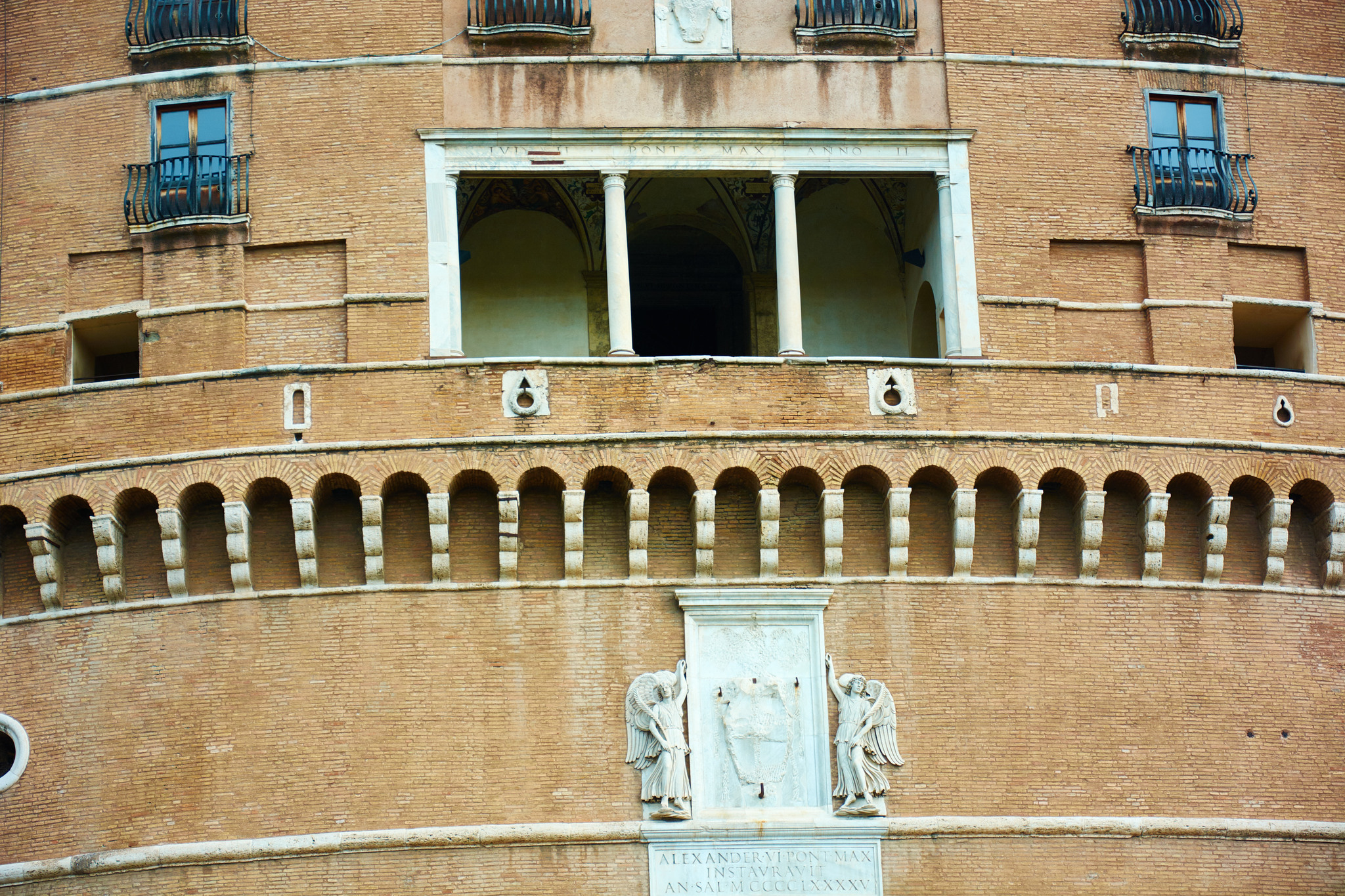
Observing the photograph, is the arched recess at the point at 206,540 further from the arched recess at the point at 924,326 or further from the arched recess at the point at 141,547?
the arched recess at the point at 924,326

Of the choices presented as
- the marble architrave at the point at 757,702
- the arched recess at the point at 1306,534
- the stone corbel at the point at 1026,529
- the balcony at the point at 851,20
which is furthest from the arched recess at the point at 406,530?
the arched recess at the point at 1306,534

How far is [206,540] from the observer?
23547 mm

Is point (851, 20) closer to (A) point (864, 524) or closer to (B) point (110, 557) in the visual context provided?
(A) point (864, 524)

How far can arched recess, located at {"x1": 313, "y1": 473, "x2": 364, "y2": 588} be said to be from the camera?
76.5 ft

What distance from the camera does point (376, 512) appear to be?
2316 centimetres

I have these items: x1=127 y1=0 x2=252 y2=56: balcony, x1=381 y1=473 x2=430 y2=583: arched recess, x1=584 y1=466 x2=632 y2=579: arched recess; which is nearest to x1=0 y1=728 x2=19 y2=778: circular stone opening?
x1=381 y1=473 x2=430 y2=583: arched recess

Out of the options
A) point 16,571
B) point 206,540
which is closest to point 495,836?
point 206,540

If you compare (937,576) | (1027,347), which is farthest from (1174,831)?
(1027,347)

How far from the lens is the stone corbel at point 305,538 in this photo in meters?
23.1

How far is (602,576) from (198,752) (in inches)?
162

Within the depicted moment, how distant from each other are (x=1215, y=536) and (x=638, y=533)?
567 centimetres

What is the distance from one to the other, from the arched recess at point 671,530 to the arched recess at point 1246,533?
5.27 m

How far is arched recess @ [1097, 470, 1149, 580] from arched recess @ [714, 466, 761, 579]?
337cm

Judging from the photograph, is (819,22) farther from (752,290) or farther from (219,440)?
(219,440)
